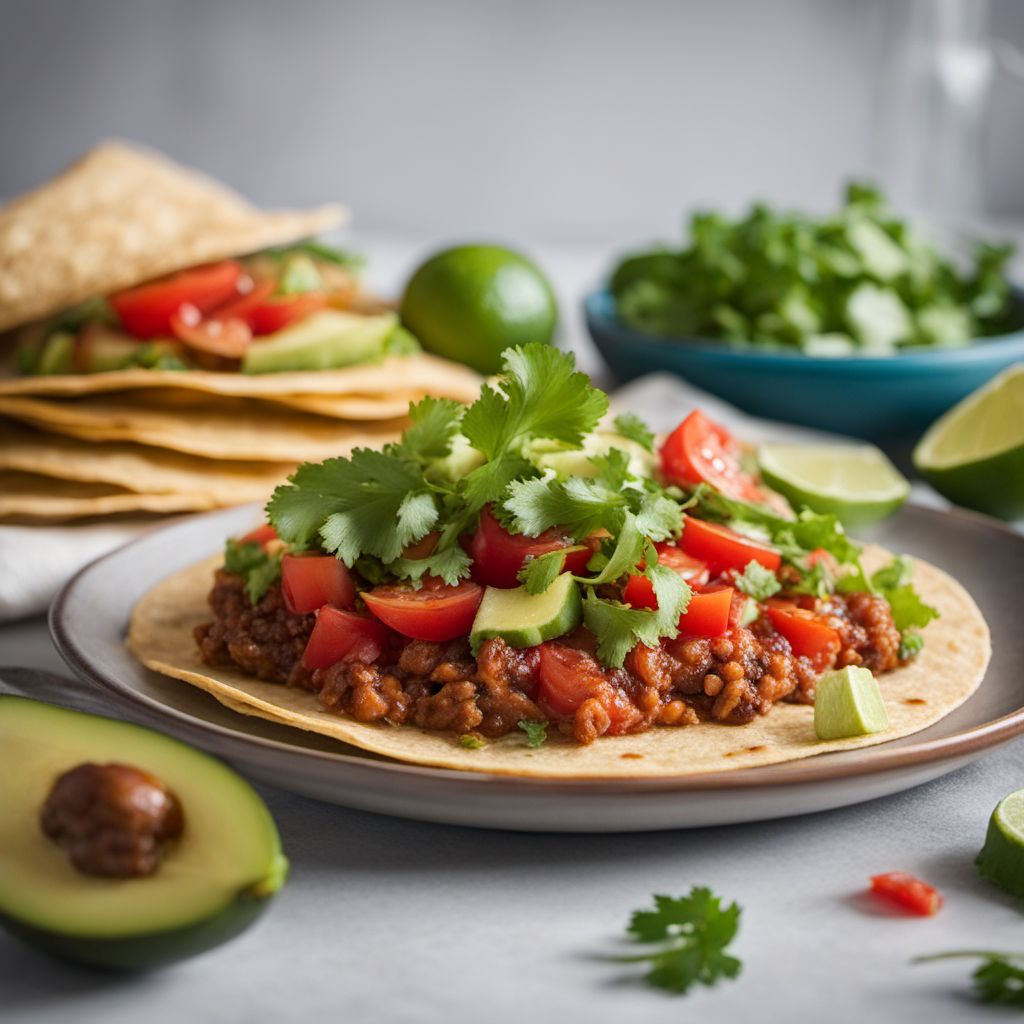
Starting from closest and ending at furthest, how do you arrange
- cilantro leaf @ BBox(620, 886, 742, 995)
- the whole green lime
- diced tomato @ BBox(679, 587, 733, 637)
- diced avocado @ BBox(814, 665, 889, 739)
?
cilantro leaf @ BBox(620, 886, 742, 995)
diced avocado @ BBox(814, 665, 889, 739)
diced tomato @ BBox(679, 587, 733, 637)
the whole green lime

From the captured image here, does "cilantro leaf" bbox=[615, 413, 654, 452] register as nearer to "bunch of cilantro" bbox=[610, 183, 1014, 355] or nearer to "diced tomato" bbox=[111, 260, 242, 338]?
"diced tomato" bbox=[111, 260, 242, 338]

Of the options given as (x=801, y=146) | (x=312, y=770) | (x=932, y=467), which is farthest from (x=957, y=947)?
(x=801, y=146)

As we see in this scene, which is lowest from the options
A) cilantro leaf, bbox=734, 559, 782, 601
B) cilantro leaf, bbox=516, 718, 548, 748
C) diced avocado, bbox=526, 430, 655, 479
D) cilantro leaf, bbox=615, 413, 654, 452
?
cilantro leaf, bbox=516, 718, 548, 748

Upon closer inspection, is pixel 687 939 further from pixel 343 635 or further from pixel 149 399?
pixel 149 399

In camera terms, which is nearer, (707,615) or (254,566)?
(707,615)

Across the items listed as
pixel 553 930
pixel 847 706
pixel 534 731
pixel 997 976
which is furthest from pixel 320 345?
pixel 997 976

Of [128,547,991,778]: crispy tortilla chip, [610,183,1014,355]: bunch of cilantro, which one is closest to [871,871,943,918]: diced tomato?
[128,547,991,778]: crispy tortilla chip
